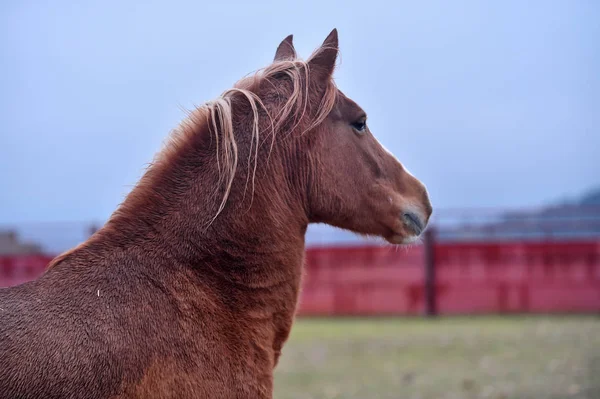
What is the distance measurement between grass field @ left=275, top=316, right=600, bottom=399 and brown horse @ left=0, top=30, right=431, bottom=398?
462cm

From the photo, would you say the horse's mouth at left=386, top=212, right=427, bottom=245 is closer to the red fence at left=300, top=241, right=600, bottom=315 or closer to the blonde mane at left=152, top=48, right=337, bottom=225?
the blonde mane at left=152, top=48, right=337, bottom=225

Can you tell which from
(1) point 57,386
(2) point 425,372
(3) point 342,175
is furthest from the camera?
(2) point 425,372

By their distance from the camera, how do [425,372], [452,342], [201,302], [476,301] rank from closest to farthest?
[201,302]
[425,372]
[452,342]
[476,301]

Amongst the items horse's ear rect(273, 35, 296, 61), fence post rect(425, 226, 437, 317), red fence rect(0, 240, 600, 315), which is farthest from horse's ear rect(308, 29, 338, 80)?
fence post rect(425, 226, 437, 317)

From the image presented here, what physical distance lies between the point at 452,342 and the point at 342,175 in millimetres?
8700

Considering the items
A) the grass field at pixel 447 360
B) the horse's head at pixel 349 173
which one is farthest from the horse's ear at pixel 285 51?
the grass field at pixel 447 360

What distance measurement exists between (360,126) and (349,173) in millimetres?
279

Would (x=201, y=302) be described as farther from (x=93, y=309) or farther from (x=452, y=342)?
(x=452, y=342)

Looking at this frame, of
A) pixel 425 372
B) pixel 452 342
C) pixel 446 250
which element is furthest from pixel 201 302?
pixel 446 250

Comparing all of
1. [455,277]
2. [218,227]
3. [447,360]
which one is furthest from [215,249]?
[455,277]

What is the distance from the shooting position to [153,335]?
2.95 meters

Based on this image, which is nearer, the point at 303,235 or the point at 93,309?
the point at 93,309

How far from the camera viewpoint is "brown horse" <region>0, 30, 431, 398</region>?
2.83 m

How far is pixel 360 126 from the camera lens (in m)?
3.73
